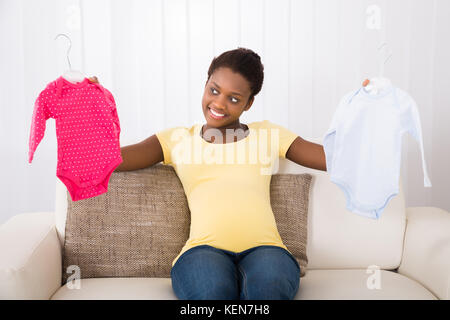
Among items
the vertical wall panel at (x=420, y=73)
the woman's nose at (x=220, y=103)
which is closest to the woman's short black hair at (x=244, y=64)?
the woman's nose at (x=220, y=103)

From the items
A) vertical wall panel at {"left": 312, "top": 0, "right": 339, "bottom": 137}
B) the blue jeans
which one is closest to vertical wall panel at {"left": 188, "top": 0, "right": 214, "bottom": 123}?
vertical wall panel at {"left": 312, "top": 0, "right": 339, "bottom": 137}

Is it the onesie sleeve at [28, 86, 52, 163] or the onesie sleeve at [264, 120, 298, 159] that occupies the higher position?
the onesie sleeve at [28, 86, 52, 163]

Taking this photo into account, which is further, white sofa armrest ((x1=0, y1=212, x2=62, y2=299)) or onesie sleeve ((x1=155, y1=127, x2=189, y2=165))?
onesie sleeve ((x1=155, y1=127, x2=189, y2=165))

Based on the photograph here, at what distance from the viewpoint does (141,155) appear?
155cm

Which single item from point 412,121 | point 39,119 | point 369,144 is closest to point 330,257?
point 369,144

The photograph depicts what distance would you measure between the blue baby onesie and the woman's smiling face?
35cm

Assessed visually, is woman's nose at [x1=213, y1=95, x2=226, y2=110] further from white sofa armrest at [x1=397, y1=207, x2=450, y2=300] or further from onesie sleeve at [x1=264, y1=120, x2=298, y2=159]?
white sofa armrest at [x1=397, y1=207, x2=450, y2=300]

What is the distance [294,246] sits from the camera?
5.14 feet

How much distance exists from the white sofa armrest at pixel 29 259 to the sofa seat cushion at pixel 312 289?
0.08 metres

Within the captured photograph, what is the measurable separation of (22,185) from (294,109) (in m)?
1.32

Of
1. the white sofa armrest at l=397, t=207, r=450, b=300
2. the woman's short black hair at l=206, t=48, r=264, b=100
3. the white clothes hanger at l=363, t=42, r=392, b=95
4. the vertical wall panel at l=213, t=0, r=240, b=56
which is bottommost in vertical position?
the white sofa armrest at l=397, t=207, r=450, b=300

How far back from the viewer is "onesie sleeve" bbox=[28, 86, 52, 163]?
1.29 meters

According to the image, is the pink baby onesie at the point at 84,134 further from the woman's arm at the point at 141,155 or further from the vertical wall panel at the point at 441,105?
the vertical wall panel at the point at 441,105
